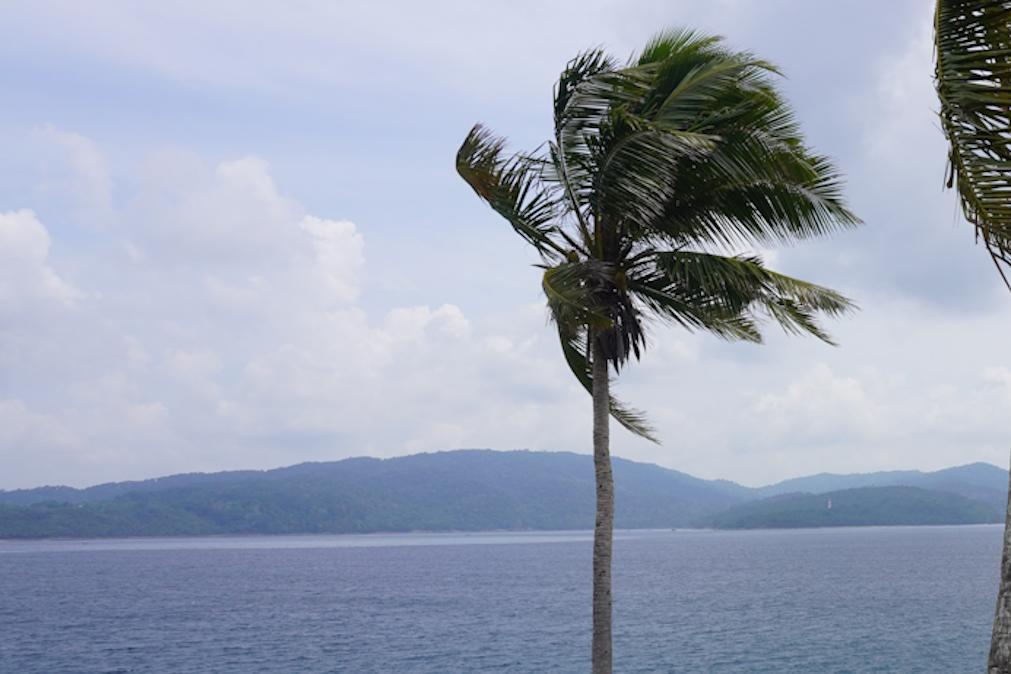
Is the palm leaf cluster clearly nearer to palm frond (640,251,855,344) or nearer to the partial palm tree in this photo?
palm frond (640,251,855,344)

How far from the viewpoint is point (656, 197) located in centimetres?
1196

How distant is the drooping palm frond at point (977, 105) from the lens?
6680 millimetres

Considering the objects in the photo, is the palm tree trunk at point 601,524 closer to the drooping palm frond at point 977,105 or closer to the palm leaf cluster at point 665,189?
the palm leaf cluster at point 665,189

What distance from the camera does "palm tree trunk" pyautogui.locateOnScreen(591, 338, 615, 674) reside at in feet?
37.8

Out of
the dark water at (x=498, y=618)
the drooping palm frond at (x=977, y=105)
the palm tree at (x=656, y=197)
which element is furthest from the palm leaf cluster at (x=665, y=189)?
the dark water at (x=498, y=618)

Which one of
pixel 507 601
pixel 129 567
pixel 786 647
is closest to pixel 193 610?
pixel 507 601

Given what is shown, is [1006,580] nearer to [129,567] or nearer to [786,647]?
[786,647]

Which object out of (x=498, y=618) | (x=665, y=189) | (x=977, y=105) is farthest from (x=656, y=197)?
(x=498, y=618)

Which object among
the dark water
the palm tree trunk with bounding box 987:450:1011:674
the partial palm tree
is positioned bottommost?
the dark water

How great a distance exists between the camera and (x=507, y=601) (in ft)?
298

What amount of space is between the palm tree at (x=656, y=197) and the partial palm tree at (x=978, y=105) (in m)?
4.26

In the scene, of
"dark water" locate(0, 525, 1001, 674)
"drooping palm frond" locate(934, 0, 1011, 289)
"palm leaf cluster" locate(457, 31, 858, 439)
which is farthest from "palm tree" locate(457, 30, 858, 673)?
"dark water" locate(0, 525, 1001, 674)

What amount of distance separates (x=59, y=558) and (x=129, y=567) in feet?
154

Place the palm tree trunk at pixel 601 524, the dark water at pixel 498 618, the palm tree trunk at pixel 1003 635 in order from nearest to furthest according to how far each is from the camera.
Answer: the palm tree trunk at pixel 1003 635, the palm tree trunk at pixel 601 524, the dark water at pixel 498 618
